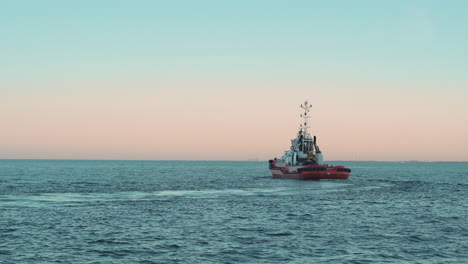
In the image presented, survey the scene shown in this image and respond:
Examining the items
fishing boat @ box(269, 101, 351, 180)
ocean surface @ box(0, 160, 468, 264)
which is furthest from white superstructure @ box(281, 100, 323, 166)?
ocean surface @ box(0, 160, 468, 264)

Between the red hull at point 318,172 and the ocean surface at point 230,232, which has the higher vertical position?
the red hull at point 318,172

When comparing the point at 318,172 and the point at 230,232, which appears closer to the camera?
the point at 230,232

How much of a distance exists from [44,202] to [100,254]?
1242 inches

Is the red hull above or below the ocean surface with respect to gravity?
above

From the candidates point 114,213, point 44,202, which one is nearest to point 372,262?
point 114,213

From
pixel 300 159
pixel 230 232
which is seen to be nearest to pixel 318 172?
pixel 300 159

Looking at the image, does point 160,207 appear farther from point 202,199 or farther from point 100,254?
point 100,254

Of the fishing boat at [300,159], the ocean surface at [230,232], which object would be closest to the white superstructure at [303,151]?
the fishing boat at [300,159]

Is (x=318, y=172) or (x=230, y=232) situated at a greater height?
(x=318, y=172)

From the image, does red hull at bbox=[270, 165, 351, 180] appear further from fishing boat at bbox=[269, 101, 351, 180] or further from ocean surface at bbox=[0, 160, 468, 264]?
ocean surface at bbox=[0, 160, 468, 264]

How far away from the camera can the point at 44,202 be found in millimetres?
55188

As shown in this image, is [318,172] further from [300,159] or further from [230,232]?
[230,232]

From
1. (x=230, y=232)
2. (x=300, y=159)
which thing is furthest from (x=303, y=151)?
(x=230, y=232)

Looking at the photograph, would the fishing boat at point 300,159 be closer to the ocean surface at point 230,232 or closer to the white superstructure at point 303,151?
the white superstructure at point 303,151
